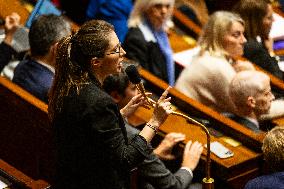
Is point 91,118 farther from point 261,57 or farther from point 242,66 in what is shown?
point 261,57

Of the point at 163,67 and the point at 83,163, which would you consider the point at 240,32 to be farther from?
the point at 83,163

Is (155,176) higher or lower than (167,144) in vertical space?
lower

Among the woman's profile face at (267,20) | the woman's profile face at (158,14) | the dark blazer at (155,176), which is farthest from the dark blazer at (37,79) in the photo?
the woman's profile face at (267,20)

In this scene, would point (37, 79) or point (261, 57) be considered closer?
point (37, 79)

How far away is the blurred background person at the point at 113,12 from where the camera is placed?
3561mm

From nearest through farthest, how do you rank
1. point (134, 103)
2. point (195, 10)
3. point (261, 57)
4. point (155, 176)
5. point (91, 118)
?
point (91, 118)
point (134, 103)
point (155, 176)
point (261, 57)
point (195, 10)

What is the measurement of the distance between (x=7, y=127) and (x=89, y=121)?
1.04m

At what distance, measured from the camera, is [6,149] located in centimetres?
281

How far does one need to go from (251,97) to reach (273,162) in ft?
1.97

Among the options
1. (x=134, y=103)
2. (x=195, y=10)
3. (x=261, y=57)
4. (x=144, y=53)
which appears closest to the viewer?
(x=134, y=103)

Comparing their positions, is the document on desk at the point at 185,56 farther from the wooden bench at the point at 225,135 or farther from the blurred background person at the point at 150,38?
the wooden bench at the point at 225,135

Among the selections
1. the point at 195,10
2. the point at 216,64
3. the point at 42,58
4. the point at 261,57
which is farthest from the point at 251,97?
the point at 195,10

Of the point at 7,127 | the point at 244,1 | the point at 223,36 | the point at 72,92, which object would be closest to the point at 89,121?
the point at 72,92

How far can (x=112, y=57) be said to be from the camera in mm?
1908
